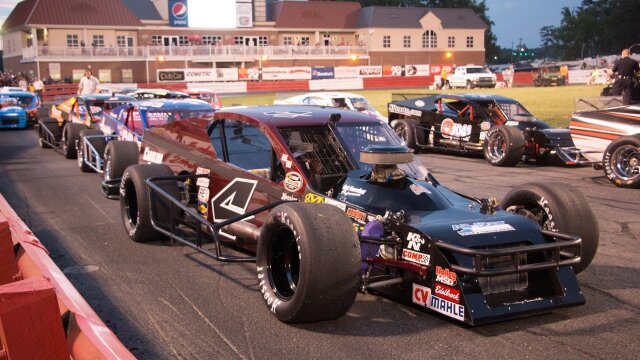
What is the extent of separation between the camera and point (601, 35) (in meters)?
106

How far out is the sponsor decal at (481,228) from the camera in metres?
4.93

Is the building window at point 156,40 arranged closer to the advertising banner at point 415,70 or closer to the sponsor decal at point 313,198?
the advertising banner at point 415,70

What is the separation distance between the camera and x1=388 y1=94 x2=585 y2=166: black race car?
1384 cm

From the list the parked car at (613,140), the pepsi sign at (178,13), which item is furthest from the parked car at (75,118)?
the pepsi sign at (178,13)

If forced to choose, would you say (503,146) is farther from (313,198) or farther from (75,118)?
(75,118)

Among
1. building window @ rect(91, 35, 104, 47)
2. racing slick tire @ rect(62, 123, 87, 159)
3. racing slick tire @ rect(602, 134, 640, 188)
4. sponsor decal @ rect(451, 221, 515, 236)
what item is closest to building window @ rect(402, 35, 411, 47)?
building window @ rect(91, 35, 104, 47)

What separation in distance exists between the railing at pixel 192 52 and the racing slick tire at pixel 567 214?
198 ft

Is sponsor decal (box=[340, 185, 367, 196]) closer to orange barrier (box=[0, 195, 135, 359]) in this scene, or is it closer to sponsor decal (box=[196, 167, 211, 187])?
sponsor decal (box=[196, 167, 211, 187])

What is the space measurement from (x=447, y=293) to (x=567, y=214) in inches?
57.6

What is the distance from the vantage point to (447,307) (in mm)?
4715

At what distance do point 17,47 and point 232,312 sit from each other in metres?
70.7

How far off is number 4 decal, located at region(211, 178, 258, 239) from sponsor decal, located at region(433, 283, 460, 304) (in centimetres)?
227

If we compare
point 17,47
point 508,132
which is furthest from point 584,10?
point 508,132

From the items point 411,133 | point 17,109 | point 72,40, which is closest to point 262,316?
point 411,133
